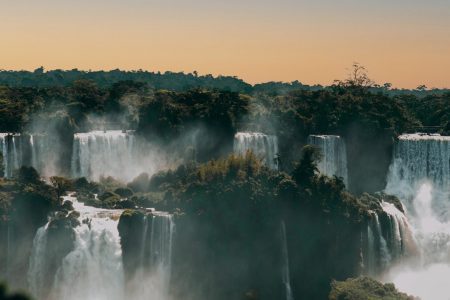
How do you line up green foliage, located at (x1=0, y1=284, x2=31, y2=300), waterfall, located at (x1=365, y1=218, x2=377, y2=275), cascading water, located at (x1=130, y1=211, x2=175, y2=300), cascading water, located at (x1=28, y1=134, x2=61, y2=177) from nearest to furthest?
green foliage, located at (x1=0, y1=284, x2=31, y2=300), cascading water, located at (x1=130, y1=211, x2=175, y2=300), waterfall, located at (x1=365, y1=218, x2=377, y2=275), cascading water, located at (x1=28, y1=134, x2=61, y2=177)

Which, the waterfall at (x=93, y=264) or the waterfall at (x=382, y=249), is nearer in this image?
the waterfall at (x=93, y=264)

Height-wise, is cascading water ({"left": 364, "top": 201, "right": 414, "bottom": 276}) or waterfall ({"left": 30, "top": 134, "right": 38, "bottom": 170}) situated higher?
waterfall ({"left": 30, "top": 134, "right": 38, "bottom": 170})

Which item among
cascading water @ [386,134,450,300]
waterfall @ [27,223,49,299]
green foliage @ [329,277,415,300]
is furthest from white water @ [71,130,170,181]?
green foliage @ [329,277,415,300]

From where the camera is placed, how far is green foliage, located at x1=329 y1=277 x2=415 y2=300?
2810 inches

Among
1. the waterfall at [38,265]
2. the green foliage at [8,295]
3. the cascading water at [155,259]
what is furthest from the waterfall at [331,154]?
the green foliage at [8,295]

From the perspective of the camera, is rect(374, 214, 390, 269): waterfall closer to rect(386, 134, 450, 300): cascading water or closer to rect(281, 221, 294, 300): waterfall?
rect(386, 134, 450, 300): cascading water

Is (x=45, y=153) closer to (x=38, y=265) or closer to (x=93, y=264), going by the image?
(x=38, y=265)

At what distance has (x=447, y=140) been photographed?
101 meters

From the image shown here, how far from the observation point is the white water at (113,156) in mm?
92812

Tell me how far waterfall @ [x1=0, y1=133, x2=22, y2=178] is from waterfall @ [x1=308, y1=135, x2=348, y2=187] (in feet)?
120

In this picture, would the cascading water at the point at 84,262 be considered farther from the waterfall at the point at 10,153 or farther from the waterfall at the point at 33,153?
the waterfall at the point at 33,153

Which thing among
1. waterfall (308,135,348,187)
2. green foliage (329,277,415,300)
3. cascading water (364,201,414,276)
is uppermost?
waterfall (308,135,348,187)

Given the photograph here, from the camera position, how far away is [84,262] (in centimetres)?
7562

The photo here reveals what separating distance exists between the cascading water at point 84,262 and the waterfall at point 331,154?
32.4 meters
